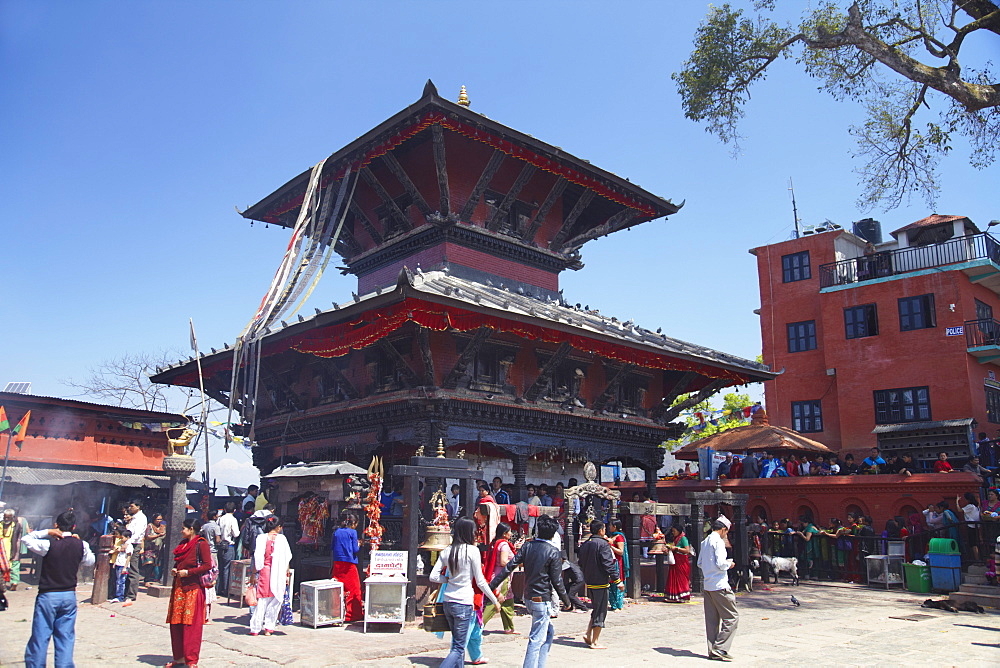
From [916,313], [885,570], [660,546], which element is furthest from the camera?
[916,313]

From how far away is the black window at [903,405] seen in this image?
29.1 m

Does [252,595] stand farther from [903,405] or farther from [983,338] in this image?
[983,338]

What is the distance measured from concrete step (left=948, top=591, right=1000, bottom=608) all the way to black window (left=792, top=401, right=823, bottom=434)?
61.3ft

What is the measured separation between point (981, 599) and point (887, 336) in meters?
18.4

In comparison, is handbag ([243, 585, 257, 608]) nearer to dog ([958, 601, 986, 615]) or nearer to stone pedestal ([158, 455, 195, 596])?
stone pedestal ([158, 455, 195, 596])

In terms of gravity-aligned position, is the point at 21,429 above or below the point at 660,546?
above

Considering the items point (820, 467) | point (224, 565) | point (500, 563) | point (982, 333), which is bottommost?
point (224, 565)

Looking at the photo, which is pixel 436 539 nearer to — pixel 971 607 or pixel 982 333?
pixel 971 607

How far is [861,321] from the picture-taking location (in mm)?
31703

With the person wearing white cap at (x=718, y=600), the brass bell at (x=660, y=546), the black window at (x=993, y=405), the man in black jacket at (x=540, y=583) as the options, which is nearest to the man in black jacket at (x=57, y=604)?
the man in black jacket at (x=540, y=583)

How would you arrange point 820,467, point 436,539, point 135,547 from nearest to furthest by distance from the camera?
point 436,539 < point 135,547 < point 820,467

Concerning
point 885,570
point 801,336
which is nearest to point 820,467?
point 885,570

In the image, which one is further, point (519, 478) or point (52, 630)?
point (519, 478)

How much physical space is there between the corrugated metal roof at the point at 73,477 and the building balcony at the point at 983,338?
2822cm
